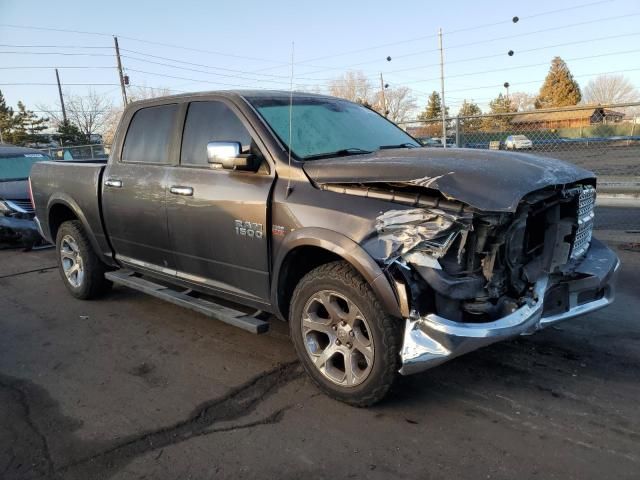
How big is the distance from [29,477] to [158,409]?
0.81 metres

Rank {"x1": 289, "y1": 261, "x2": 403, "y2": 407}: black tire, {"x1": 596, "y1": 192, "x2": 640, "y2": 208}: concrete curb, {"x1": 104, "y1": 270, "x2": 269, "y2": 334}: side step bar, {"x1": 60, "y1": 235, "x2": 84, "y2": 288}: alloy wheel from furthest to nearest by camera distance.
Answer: {"x1": 596, "y1": 192, "x2": 640, "y2": 208}: concrete curb, {"x1": 60, "y1": 235, "x2": 84, "y2": 288}: alloy wheel, {"x1": 104, "y1": 270, "x2": 269, "y2": 334}: side step bar, {"x1": 289, "y1": 261, "x2": 403, "y2": 407}: black tire

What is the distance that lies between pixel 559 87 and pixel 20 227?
62977 mm

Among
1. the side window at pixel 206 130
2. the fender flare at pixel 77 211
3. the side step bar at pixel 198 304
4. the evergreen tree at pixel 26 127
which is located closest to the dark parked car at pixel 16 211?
the fender flare at pixel 77 211

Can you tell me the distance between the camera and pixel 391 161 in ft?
10.8

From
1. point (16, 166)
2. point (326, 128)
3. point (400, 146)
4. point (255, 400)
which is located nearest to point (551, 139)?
point (400, 146)

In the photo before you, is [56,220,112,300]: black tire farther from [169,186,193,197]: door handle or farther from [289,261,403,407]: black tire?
[289,261,403,407]: black tire

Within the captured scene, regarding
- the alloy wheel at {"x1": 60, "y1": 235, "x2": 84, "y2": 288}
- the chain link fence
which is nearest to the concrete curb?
the chain link fence

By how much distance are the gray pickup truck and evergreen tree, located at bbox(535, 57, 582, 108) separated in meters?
61.9

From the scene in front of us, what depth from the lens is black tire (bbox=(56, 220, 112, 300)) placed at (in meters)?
5.61

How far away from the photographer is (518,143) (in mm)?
8867

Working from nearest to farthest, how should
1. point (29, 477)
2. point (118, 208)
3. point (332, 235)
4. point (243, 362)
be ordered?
point (29, 477) → point (332, 235) → point (243, 362) → point (118, 208)

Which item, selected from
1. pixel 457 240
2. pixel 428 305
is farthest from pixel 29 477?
pixel 457 240

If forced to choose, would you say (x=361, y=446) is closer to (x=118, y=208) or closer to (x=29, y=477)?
(x=29, y=477)

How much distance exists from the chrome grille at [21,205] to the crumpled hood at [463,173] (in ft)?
24.0
